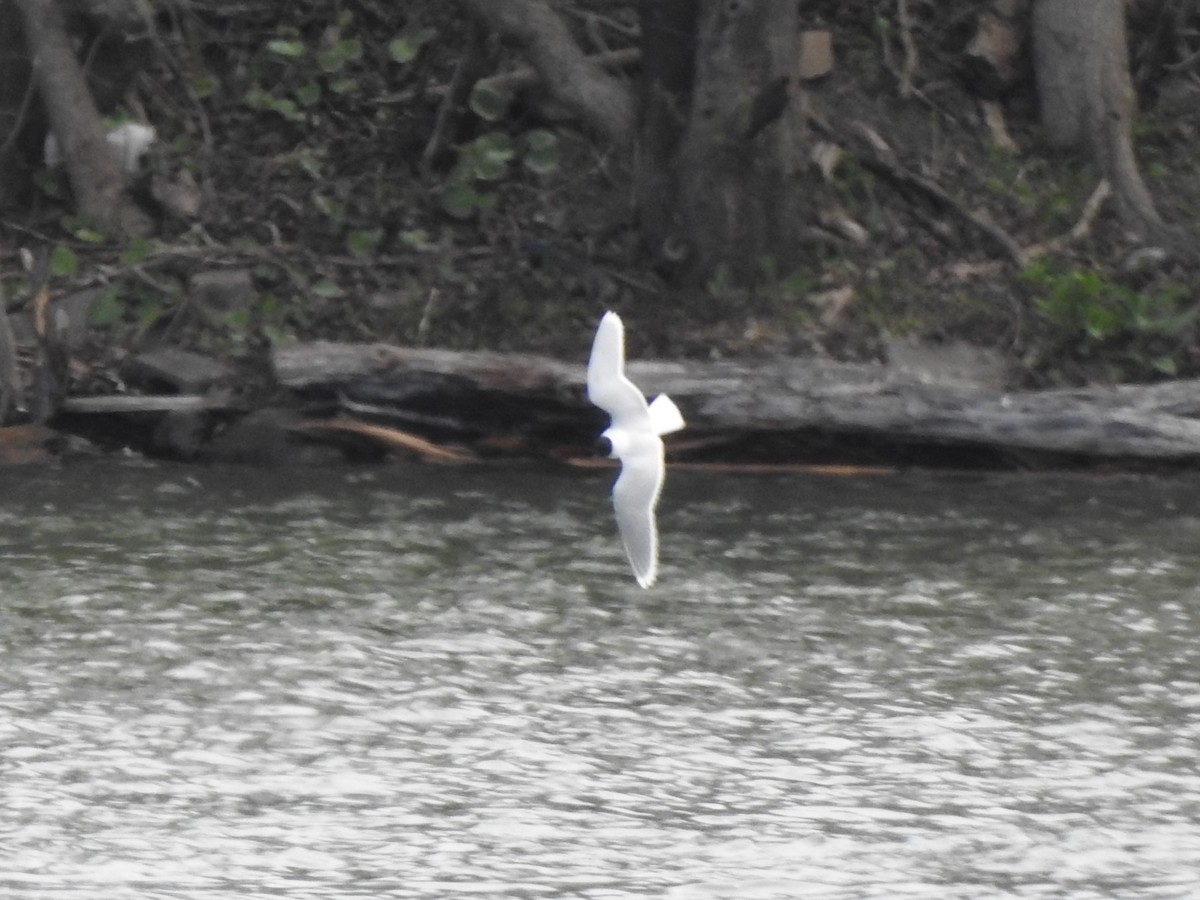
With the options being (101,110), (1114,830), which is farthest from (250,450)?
(1114,830)

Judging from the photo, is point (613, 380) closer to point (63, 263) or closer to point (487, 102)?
point (63, 263)

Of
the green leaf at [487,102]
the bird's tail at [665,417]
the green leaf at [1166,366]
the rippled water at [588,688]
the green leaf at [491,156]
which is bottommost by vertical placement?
the rippled water at [588,688]

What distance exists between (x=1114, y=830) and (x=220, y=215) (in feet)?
27.6

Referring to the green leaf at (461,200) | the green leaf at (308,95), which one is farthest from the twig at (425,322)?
the green leaf at (308,95)

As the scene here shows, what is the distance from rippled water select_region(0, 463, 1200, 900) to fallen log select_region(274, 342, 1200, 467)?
20 cm

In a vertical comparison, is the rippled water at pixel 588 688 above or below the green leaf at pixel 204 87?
below

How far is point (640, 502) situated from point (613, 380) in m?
0.43

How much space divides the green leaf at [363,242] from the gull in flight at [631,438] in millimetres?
5178

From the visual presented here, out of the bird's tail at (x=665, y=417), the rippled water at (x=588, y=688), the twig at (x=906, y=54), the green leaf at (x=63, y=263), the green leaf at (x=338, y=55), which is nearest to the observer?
the rippled water at (x=588, y=688)

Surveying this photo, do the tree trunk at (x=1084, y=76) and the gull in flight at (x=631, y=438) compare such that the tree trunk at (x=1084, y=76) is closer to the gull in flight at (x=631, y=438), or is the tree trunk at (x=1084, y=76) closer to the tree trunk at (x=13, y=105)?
the tree trunk at (x=13, y=105)

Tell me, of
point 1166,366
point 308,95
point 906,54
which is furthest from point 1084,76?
point 308,95

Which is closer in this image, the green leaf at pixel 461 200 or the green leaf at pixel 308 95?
the green leaf at pixel 461 200

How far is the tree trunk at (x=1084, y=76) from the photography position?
14.0 metres

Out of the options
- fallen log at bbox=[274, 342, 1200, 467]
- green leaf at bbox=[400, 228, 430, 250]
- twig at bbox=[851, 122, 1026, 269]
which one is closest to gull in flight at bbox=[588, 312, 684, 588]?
fallen log at bbox=[274, 342, 1200, 467]
